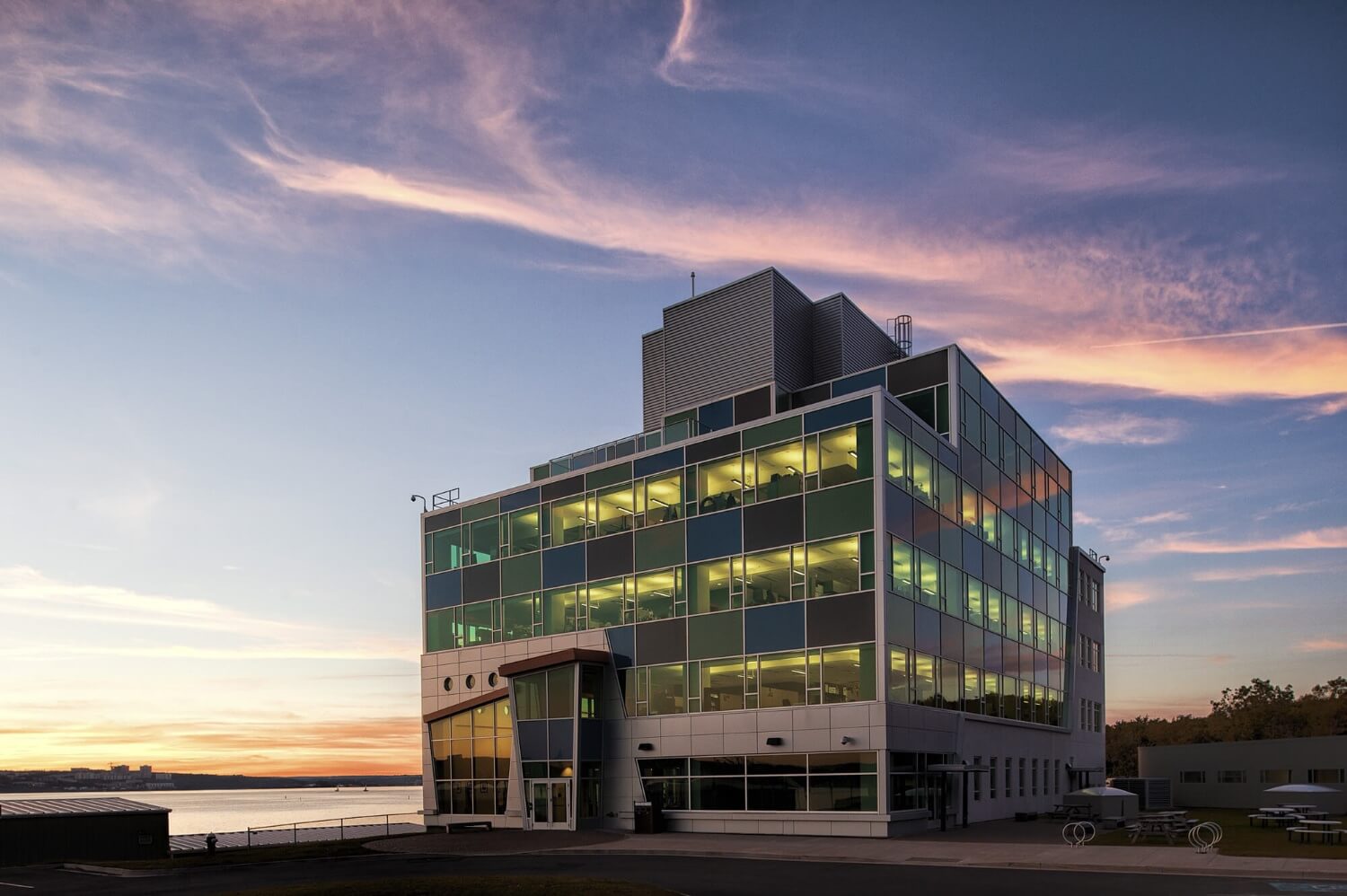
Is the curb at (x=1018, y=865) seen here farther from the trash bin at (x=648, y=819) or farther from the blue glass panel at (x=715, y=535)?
the blue glass panel at (x=715, y=535)

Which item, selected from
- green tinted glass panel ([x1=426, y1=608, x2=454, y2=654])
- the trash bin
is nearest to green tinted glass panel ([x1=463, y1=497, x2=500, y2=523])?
green tinted glass panel ([x1=426, y1=608, x2=454, y2=654])

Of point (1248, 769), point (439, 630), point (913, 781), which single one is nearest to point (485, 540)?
point (439, 630)

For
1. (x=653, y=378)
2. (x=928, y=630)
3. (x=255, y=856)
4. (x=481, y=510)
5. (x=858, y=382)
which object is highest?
(x=653, y=378)

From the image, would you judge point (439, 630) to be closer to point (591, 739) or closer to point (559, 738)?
point (559, 738)

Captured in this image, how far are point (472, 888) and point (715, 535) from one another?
2373cm

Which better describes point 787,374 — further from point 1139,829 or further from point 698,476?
point 1139,829

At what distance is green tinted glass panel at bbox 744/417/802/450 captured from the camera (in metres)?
43.2

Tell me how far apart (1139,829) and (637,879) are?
17.9 metres

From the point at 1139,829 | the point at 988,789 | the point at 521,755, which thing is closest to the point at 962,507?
the point at 988,789

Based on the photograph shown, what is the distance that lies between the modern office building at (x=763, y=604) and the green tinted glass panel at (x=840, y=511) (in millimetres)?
93

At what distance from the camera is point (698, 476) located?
1810 inches

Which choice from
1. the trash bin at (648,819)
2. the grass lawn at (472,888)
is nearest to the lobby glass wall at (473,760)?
the trash bin at (648,819)

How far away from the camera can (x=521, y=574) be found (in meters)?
52.5

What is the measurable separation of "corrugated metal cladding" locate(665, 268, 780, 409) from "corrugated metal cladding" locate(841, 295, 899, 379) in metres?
4.02
